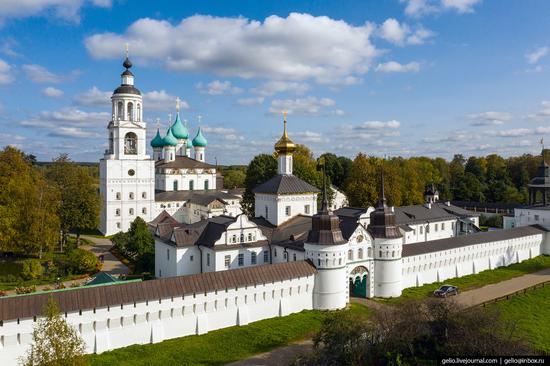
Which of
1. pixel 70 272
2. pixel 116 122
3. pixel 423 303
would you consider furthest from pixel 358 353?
pixel 116 122

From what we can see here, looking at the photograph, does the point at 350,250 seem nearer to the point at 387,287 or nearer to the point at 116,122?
the point at 387,287

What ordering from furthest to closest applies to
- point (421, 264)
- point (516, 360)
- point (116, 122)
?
1. point (116, 122)
2. point (421, 264)
3. point (516, 360)

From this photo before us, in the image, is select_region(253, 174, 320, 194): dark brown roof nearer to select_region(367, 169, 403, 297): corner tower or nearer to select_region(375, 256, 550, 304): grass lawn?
select_region(367, 169, 403, 297): corner tower

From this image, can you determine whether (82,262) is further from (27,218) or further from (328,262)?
(328,262)

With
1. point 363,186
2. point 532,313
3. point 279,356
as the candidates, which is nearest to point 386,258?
point 532,313

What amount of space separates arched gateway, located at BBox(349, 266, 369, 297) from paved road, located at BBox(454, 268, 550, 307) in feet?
15.7

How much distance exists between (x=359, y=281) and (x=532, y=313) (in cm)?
843

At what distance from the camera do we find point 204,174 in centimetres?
5228

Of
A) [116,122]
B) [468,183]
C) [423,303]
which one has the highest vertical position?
[116,122]

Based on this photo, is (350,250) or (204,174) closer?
(350,250)

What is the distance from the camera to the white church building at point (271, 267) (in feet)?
54.0

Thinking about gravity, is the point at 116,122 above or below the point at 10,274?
above

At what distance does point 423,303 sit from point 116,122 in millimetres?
33625

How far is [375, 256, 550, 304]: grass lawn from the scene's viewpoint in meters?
24.7
